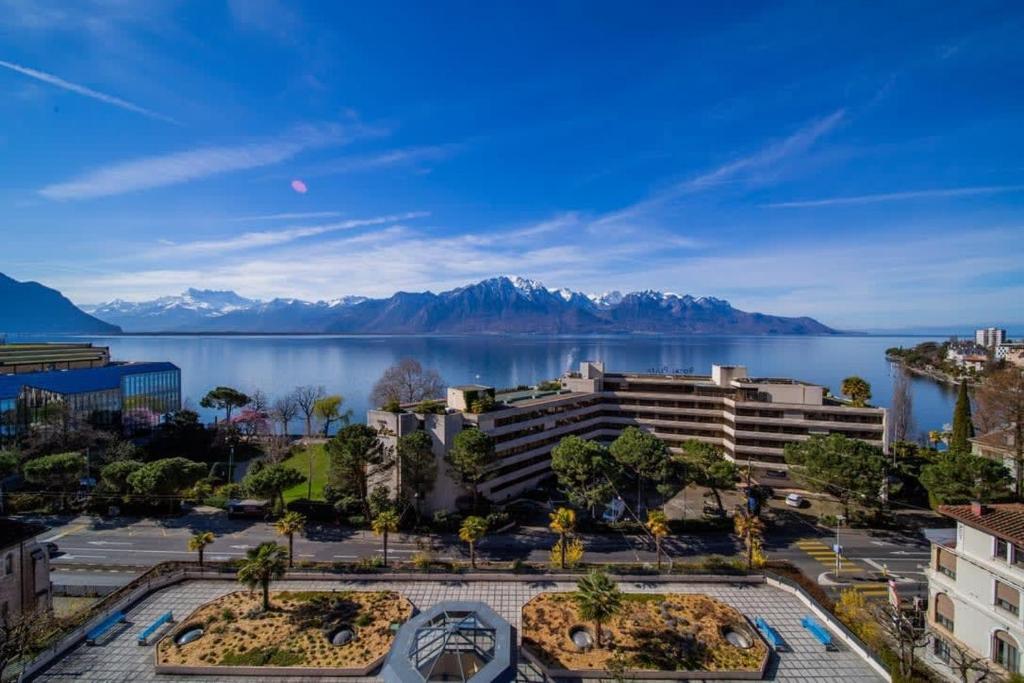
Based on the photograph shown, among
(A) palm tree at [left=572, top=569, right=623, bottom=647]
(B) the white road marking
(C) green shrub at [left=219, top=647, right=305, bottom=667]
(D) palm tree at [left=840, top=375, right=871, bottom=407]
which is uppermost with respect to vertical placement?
(D) palm tree at [left=840, top=375, right=871, bottom=407]

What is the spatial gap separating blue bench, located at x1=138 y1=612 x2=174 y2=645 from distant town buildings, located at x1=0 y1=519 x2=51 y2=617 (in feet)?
23.4

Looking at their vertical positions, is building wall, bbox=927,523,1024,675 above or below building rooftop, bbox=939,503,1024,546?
below

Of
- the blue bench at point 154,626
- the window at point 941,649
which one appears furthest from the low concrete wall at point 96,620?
the window at point 941,649

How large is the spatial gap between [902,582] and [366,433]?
1711 inches

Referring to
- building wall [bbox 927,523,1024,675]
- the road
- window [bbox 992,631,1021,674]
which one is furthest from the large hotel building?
window [bbox 992,631,1021,674]

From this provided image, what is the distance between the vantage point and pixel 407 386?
89875mm

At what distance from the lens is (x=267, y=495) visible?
4541 cm

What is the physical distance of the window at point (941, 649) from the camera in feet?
89.7

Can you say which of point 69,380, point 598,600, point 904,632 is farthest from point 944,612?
point 69,380

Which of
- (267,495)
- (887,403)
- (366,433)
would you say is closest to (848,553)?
(366,433)

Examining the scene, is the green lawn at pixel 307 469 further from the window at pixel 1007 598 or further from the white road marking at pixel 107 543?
the window at pixel 1007 598

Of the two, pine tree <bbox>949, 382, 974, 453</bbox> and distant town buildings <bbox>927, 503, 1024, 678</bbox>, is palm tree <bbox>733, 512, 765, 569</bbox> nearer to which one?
distant town buildings <bbox>927, 503, 1024, 678</bbox>

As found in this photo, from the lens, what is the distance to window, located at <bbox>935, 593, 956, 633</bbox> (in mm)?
28311

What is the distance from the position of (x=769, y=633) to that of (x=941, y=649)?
9.46m
